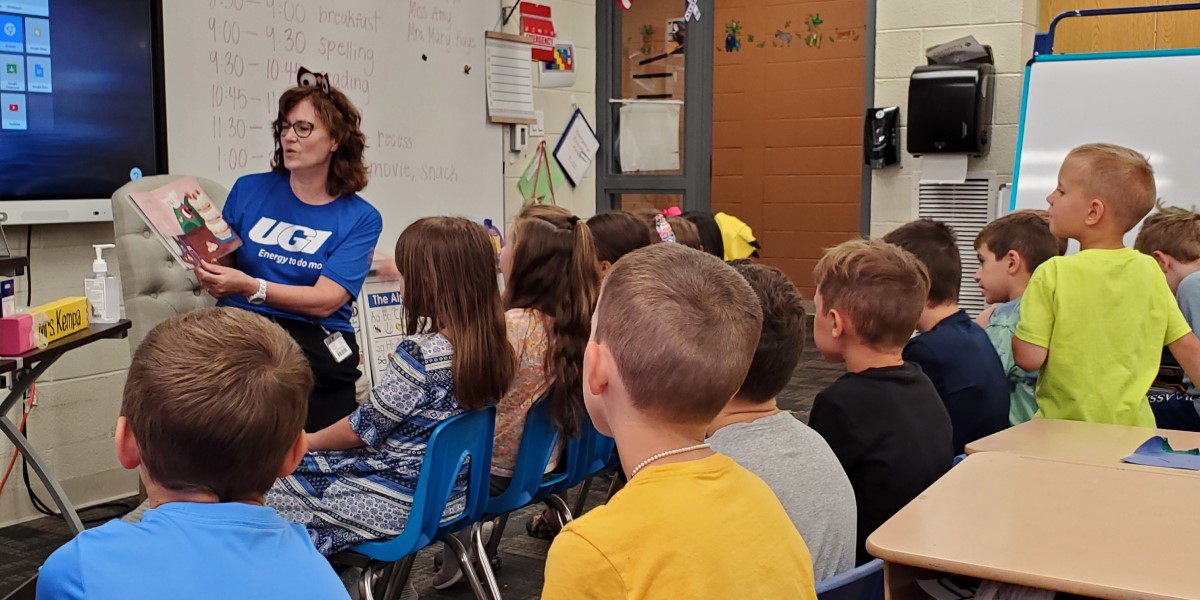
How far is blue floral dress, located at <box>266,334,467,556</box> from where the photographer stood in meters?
2.08

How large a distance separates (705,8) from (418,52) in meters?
Result: 2.03

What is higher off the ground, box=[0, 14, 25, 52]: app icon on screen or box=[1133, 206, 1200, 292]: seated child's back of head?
box=[0, 14, 25, 52]: app icon on screen

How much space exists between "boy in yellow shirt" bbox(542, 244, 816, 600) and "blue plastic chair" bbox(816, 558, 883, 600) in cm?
19

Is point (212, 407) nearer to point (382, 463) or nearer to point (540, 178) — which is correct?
point (382, 463)

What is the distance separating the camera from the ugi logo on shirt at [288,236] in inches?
110

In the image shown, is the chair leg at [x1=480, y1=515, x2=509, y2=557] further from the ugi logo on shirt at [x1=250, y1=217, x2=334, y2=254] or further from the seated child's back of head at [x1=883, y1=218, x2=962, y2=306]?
the seated child's back of head at [x1=883, y1=218, x2=962, y2=306]

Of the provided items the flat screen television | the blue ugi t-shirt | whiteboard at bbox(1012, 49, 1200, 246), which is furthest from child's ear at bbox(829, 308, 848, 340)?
whiteboard at bbox(1012, 49, 1200, 246)

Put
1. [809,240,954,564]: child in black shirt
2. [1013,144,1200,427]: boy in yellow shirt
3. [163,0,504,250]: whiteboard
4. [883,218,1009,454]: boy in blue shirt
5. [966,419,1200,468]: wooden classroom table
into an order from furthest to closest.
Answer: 1. [163,0,504,250]: whiteboard
2. [1013,144,1200,427]: boy in yellow shirt
3. [883,218,1009,454]: boy in blue shirt
4. [966,419,1200,468]: wooden classroom table
5. [809,240,954,564]: child in black shirt

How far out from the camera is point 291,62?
388 centimetres

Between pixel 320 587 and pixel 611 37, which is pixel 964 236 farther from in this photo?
pixel 320 587

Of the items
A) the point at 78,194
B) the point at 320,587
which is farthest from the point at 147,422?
the point at 78,194

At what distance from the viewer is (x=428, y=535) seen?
6.91 feet

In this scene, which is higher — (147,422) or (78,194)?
(78,194)

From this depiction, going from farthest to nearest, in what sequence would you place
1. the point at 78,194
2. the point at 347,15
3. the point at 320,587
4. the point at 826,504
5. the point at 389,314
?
the point at 389,314, the point at 347,15, the point at 78,194, the point at 826,504, the point at 320,587
